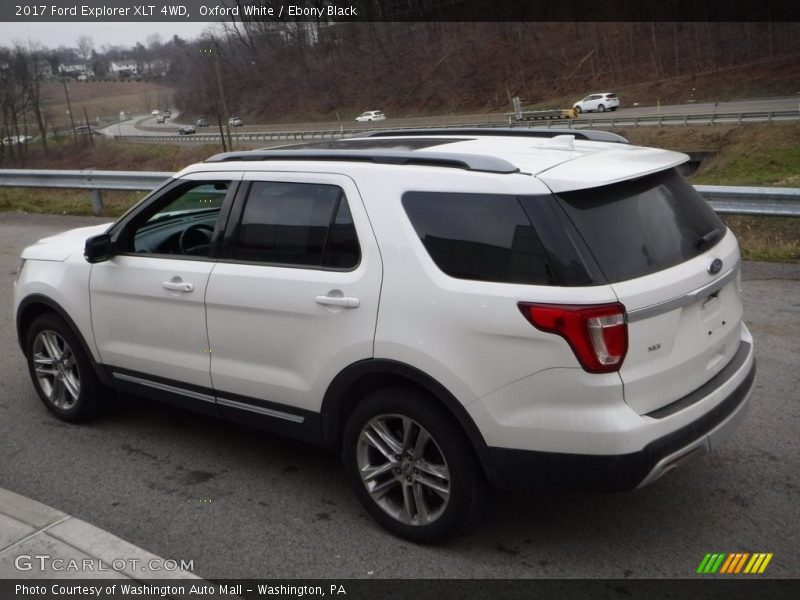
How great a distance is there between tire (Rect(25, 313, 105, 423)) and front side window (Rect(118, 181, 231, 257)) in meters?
0.82

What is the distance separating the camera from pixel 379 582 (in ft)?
11.6

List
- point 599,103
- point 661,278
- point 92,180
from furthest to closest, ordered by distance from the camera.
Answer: point 599,103, point 92,180, point 661,278

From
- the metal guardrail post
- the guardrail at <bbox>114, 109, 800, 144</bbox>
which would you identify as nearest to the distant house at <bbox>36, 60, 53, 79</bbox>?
the guardrail at <bbox>114, 109, 800, 144</bbox>

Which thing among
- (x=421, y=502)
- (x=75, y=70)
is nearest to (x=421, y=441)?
(x=421, y=502)

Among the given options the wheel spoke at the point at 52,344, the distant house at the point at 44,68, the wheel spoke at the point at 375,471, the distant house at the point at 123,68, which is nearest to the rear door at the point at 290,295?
the wheel spoke at the point at 375,471

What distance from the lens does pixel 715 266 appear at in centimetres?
361

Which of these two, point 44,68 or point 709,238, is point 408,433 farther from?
point 44,68

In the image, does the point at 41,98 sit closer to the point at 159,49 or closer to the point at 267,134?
the point at 159,49

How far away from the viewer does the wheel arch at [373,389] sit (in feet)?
11.3

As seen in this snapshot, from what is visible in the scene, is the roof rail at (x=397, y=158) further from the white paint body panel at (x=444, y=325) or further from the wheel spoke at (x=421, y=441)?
the wheel spoke at (x=421, y=441)

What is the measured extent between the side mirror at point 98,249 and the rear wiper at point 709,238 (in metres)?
3.19

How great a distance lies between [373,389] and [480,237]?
88cm

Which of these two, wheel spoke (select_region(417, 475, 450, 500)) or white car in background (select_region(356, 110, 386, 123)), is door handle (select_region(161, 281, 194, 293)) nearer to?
wheel spoke (select_region(417, 475, 450, 500))

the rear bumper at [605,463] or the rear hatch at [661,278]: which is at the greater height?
the rear hatch at [661,278]
